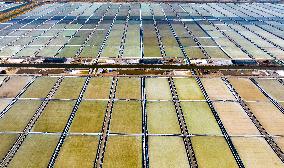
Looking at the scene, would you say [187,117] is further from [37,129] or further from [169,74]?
[37,129]

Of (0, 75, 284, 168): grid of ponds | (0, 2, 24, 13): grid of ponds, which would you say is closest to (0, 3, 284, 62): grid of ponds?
(0, 2, 24, 13): grid of ponds

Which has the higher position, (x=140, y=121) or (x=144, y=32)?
(x=144, y=32)

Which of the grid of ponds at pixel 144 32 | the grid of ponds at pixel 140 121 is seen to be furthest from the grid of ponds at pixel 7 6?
the grid of ponds at pixel 140 121

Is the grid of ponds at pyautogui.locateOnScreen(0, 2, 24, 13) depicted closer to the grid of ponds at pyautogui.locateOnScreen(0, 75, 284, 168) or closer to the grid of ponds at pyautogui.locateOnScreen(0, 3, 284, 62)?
the grid of ponds at pyautogui.locateOnScreen(0, 3, 284, 62)

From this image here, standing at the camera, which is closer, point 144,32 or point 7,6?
point 144,32

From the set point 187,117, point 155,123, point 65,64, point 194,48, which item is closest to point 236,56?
point 194,48

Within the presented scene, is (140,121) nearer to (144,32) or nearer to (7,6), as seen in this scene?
(144,32)

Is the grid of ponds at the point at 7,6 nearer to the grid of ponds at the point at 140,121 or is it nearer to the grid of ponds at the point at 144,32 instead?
the grid of ponds at the point at 144,32

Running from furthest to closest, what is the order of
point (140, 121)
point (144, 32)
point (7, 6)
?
point (7, 6) < point (144, 32) < point (140, 121)

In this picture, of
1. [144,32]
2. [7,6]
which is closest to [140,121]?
[144,32]
